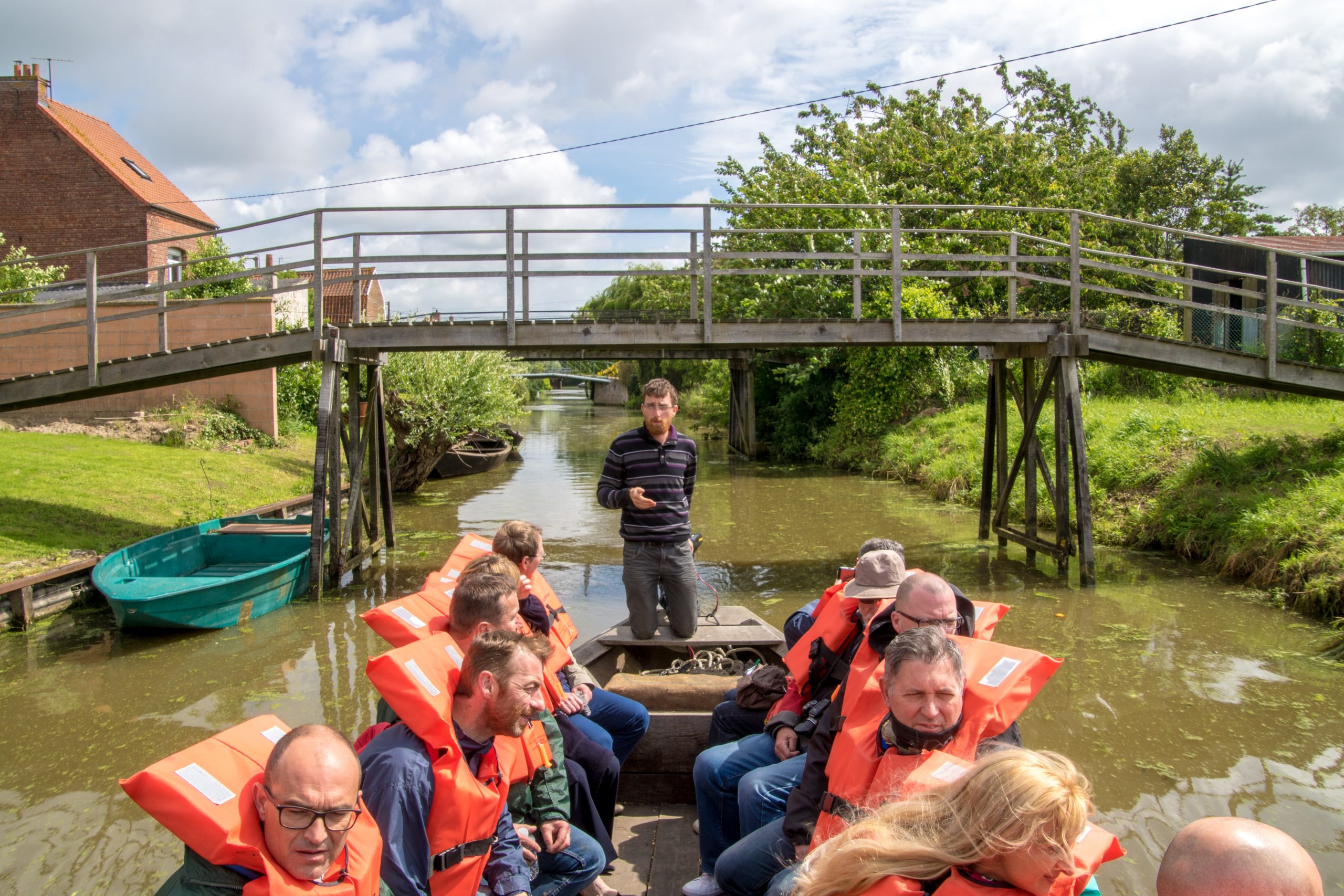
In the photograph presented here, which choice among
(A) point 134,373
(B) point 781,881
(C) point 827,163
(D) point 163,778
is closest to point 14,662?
(A) point 134,373

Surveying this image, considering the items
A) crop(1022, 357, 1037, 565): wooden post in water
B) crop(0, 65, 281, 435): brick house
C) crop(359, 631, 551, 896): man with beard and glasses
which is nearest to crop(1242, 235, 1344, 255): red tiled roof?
crop(1022, 357, 1037, 565): wooden post in water

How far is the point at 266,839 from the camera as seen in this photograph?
7.79ft

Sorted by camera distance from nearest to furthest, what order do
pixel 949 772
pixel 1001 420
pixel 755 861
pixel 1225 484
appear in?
1. pixel 949 772
2. pixel 755 861
3. pixel 1225 484
4. pixel 1001 420

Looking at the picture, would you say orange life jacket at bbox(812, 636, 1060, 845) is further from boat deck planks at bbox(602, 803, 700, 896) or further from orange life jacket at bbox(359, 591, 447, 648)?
orange life jacket at bbox(359, 591, 447, 648)

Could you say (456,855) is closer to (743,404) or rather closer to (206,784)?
(206,784)

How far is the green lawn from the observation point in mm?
11133

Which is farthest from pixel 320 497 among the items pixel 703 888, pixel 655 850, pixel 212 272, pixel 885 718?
pixel 212 272

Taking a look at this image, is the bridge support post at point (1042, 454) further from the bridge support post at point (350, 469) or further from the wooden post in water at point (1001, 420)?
the bridge support post at point (350, 469)

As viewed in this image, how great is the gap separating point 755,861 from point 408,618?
193 centimetres

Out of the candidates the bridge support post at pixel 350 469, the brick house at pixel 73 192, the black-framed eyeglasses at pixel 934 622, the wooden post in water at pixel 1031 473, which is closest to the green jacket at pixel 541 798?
the black-framed eyeglasses at pixel 934 622

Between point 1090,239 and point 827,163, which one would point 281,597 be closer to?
point 827,163

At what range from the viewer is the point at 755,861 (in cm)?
339

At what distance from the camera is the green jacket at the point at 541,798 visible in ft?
11.8

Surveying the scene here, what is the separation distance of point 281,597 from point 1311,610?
35.3ft
